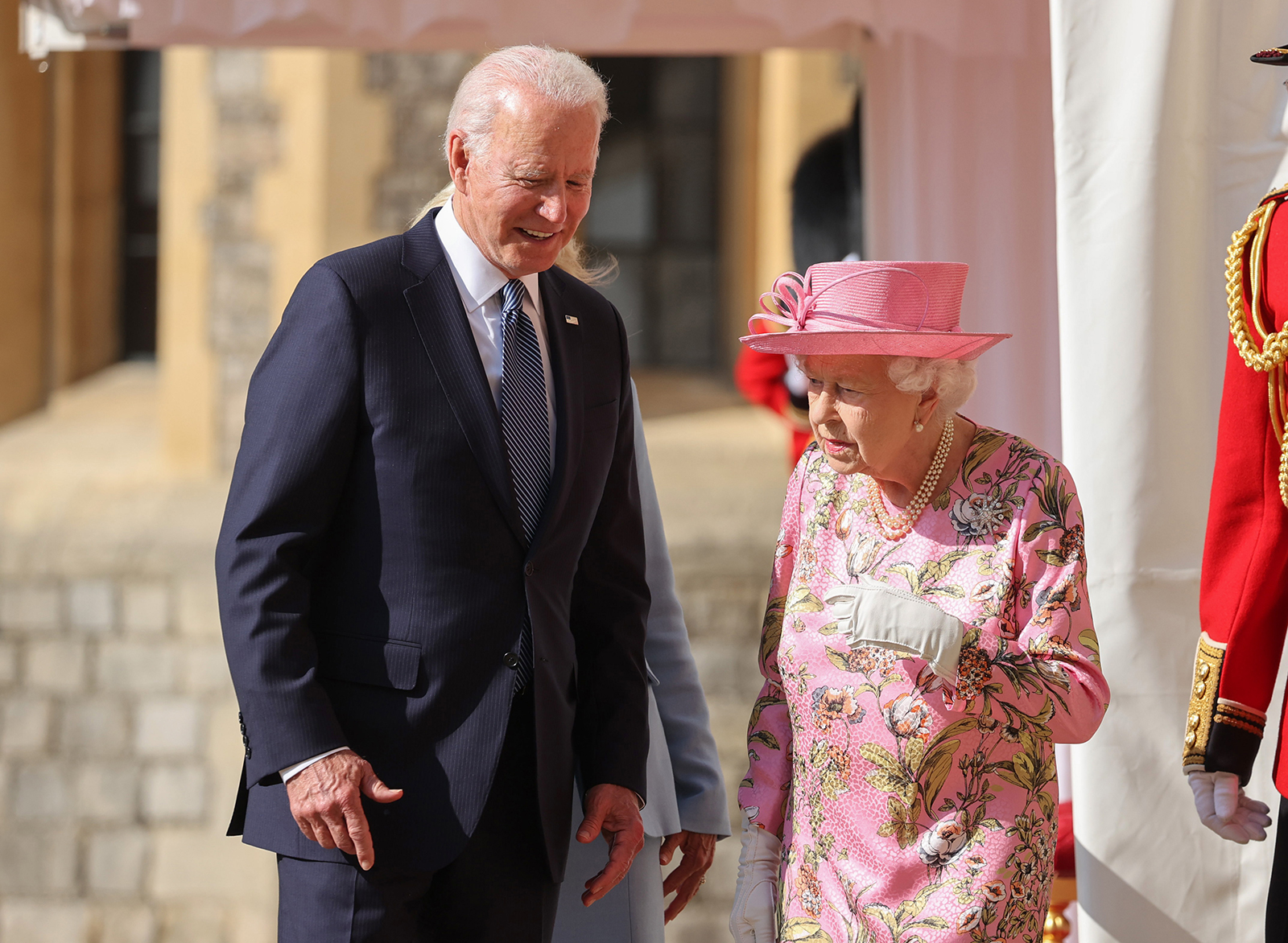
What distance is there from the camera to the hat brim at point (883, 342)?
74.2 inches

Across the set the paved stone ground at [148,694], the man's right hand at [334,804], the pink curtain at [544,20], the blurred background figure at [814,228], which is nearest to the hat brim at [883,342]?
the man's right hand at [334,804]

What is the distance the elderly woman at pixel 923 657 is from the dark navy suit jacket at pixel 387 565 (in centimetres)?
38

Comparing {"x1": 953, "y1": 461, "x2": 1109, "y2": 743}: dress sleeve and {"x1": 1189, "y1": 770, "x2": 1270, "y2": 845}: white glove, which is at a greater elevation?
{"x1": 953, "y1": 461, "x2": 1109, "y2": 743}: dress sleeve

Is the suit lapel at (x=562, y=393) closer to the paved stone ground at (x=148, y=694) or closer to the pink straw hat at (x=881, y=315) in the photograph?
the pink straw hat at (x=881, y=315)

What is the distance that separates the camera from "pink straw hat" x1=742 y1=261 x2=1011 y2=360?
1894mm

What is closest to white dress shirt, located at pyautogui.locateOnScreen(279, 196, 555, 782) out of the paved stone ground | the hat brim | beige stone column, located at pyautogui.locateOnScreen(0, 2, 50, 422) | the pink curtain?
the hat brim

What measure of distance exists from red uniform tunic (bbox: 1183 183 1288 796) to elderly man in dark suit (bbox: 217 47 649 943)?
93 cm

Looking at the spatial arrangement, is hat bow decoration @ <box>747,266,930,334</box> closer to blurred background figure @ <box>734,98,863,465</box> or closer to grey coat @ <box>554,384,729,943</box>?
grey coat @ <box>554,384,729,943</box>

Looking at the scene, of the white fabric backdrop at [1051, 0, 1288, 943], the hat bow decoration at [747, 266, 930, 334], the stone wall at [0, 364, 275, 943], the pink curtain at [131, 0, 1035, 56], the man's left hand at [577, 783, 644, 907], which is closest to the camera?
the hat bow decoration at [747, 266, 930, 334]

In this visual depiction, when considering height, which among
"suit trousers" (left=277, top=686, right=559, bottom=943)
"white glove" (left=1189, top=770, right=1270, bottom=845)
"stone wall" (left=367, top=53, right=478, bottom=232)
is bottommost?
"suit trousers" (left=277, top=686, right=559, bottom=943)

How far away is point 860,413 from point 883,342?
10 cm

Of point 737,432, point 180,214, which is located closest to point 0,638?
point 180,214

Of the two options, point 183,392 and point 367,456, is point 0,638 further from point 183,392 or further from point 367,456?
point 367,456

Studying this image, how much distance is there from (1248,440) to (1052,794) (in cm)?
58
